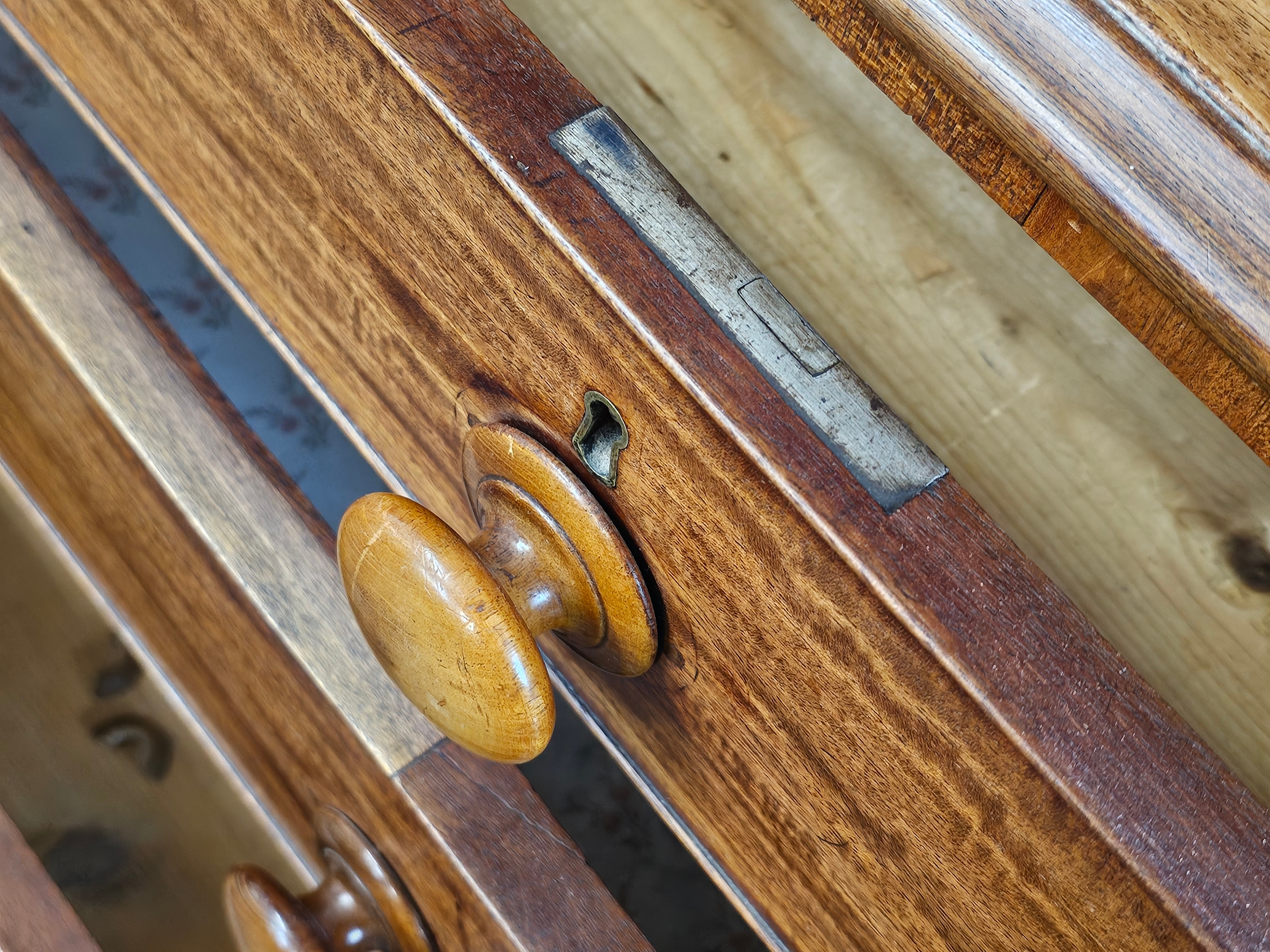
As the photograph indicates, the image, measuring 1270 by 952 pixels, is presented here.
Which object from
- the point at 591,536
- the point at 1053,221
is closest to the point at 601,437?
the point at 591,536

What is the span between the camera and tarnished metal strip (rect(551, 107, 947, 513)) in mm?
411

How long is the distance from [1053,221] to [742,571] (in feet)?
0.64

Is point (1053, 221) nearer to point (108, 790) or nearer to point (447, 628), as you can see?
point (447, 628)

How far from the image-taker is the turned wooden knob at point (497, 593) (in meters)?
0.46

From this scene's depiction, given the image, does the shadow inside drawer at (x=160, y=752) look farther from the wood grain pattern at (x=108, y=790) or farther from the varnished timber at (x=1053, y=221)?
the varnished timber at (x=1053, y=221)

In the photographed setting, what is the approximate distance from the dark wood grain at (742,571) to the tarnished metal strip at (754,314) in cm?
1

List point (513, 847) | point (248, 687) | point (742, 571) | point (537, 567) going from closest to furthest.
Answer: point (742, 571)
point (537, 567)
point (513, 847)
point (248, 687)

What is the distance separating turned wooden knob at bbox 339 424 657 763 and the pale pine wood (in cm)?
17

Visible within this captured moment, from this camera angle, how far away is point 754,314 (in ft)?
1.42

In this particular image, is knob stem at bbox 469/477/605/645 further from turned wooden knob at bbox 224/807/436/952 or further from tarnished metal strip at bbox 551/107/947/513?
turned wooden knob at bbox 224/807/436/952

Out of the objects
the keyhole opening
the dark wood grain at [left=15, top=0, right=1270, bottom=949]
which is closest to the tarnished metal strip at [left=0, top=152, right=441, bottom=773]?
the dark wood grain at [left=15, top=0, right=1270, bottom=949]

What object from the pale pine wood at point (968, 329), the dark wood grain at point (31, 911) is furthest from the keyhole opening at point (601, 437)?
the dark wood grain at point (31, 911)

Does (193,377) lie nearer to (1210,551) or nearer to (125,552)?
(125,552)

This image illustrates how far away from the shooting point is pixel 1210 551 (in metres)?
0.50
